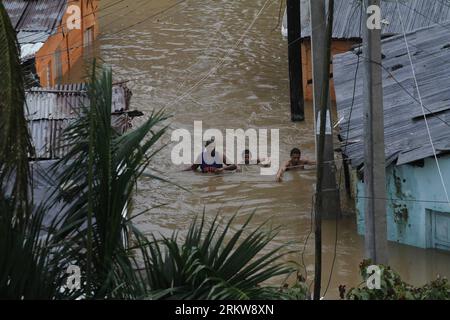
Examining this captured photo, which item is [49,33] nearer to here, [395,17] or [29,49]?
[29,49]

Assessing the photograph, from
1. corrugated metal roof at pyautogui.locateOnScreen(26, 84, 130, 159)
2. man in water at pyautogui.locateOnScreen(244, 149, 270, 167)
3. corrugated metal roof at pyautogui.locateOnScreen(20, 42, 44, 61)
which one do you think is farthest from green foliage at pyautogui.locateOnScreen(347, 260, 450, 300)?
corrugated metal roof at pyautogui.locateOnScreen(20, 42, 44, 61)

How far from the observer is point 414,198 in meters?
12.7

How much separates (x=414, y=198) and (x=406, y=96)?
2102mm

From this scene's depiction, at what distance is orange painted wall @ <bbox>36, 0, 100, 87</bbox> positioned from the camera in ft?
60.3

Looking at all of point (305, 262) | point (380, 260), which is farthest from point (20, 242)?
point (305, 262)

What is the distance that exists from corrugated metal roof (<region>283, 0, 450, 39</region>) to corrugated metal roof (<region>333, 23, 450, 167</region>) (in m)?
1.49

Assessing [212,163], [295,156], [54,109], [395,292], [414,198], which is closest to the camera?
[395,292]

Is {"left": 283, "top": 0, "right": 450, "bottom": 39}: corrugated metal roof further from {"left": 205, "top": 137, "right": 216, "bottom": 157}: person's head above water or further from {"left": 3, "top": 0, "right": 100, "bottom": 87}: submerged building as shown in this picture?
{"left": 3, "top": 0, "right": 100, "bottom": 87}: submerged building

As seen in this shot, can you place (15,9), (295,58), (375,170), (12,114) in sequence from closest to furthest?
(12,114) < (375,170) < (295,58) < (15,9)

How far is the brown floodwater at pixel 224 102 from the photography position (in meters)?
13.7

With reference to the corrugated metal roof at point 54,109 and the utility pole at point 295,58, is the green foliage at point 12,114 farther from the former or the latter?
the utility pole at point 295,58

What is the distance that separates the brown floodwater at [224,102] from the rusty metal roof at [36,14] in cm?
242

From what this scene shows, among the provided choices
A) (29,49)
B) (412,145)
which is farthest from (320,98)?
(29,49)
